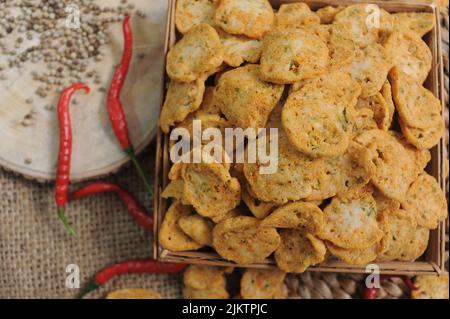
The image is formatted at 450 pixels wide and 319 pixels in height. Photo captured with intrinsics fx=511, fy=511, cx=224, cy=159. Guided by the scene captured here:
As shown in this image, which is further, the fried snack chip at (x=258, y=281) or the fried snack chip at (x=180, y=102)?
the fried snack chip at (x=258, y=281)

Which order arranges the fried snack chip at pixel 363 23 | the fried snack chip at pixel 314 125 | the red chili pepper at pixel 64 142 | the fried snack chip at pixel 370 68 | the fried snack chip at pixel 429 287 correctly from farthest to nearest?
the fried snack chip at pixel 429 287
the red chili pepper at pixel 64 142
the fried snack chip at pixel 363 23
the fried snack chip at pixel 370 68
the fried snack chip at pixel 314 125

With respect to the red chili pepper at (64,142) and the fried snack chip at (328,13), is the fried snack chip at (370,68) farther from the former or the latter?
the red chili pepper at (64,142)

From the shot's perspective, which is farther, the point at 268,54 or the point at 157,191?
the point at 157,191

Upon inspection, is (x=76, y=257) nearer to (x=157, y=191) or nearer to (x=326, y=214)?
(x=157, y=191)

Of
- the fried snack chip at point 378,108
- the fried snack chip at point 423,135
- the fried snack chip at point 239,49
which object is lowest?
the fried snack chip at point 423,135

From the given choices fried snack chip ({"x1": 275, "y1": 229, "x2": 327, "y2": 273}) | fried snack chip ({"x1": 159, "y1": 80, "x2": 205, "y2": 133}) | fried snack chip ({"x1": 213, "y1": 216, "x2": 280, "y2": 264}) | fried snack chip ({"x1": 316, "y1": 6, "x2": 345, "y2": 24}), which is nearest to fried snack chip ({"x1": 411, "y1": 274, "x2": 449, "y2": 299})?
fried snack chip ({"x1": 275, "y1": 229, "x2": 327, "y2": 273})

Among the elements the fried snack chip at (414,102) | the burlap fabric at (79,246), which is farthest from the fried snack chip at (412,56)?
the burlap fabric at (79,246)

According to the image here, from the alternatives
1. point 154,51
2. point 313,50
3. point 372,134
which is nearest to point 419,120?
point 372,134
